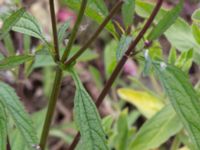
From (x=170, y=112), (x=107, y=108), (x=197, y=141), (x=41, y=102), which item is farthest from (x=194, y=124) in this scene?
(x=41, y=102)

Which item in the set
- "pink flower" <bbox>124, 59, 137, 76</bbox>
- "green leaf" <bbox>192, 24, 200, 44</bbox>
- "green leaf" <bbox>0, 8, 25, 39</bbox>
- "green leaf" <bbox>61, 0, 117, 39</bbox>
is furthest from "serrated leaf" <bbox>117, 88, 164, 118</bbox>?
"green leaf" <bbox>0, 8, 25, 39</bbox>

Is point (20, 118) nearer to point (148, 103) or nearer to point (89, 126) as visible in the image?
point (89, 126)

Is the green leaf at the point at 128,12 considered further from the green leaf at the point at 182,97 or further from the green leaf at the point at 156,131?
the green leaf at the point at 156,131

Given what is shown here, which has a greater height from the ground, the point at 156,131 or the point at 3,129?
the point at 3,129

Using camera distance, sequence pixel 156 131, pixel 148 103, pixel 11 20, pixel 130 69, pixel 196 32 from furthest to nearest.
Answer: pixel 130 69
pixel 148 103
pixel 156 131
pixel 196 32
pixel 11 20

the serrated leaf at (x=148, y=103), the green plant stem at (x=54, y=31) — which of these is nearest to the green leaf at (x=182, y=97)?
the green plant stem at (x=54, y=31)

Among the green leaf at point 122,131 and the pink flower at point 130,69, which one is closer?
the green leaf at point 122,131

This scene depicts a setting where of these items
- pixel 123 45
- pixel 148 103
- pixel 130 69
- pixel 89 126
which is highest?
pixel 123 45

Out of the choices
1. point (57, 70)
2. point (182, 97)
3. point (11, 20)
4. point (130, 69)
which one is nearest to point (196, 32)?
point (182, 97)
